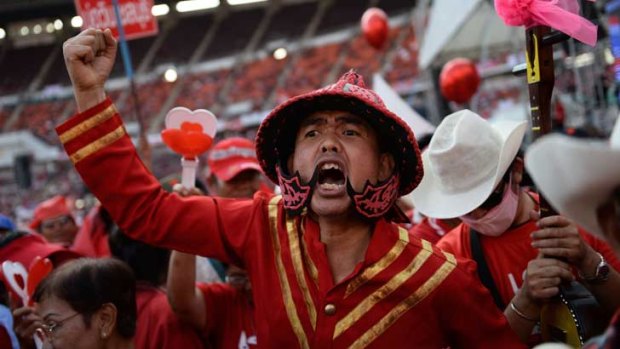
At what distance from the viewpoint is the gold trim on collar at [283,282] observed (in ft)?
6.07

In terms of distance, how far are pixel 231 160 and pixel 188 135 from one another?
1.18 metres

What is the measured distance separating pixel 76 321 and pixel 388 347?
3.32 feet

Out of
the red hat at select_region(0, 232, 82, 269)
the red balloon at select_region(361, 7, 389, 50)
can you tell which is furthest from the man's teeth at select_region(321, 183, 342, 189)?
the red balloon at select_region(361, 7, 389, 50)

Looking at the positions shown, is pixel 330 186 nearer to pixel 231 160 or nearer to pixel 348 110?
pixel 348 110

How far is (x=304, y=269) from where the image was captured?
6.33 ft

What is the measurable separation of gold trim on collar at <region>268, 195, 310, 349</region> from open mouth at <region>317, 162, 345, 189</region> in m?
0.22

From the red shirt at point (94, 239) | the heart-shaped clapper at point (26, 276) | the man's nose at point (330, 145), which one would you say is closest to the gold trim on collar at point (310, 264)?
the man's nose at point (330, 145)

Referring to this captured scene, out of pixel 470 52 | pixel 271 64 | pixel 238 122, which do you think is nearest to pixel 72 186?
pixel 238 122

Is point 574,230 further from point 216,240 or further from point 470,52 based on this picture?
point 470,52

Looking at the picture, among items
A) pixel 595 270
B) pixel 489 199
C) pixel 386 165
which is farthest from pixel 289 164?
pixel 595 270

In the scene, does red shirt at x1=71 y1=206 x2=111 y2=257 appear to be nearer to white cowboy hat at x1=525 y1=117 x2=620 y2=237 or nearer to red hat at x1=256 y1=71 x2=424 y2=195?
red hat at x1=256 y1=71 x2=424 y2=195

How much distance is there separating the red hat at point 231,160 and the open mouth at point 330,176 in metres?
1.54

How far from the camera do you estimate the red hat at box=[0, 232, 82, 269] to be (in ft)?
9.41

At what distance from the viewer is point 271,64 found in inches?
1095
